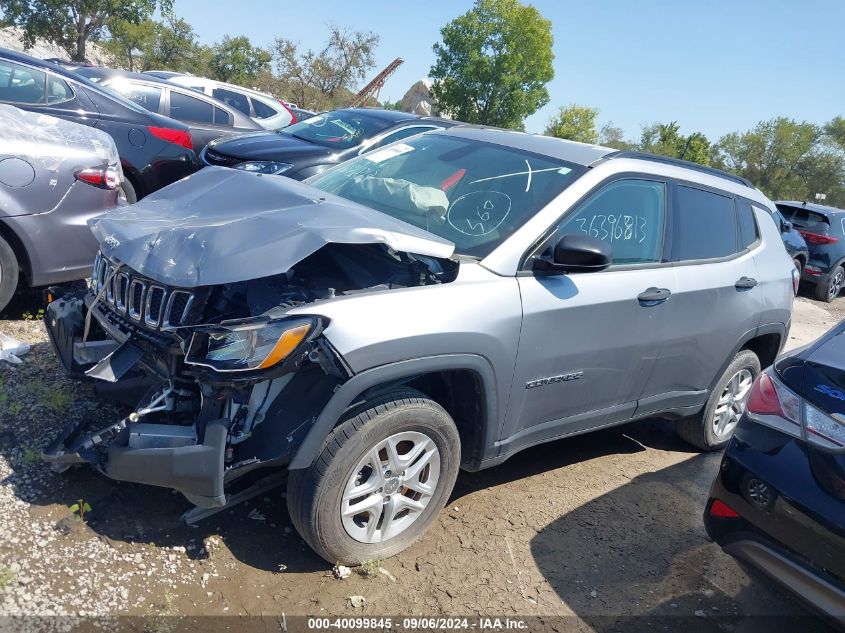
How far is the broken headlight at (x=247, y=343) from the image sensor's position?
2502 mm

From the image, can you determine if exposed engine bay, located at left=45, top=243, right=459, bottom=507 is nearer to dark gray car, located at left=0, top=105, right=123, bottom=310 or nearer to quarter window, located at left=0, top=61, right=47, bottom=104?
dark gray car, located at left=0, top=105, right=123, bottom=310

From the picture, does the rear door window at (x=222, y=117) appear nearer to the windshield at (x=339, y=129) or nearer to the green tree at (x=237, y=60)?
the windshield at (x=339, y=129)

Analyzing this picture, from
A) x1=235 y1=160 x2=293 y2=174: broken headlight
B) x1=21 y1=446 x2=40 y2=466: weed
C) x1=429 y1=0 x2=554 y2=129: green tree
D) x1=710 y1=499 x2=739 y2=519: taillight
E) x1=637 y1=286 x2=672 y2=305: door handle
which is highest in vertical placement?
x1=429 y1=0 x2=554 y2=129: green tree

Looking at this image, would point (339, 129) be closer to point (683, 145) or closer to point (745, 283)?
point (745, 283)

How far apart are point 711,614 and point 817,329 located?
8.36m

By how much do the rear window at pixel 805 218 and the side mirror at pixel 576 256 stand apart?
38.9 feet

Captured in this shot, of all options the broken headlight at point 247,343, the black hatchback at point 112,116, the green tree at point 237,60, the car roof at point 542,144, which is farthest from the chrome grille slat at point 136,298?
the green tree at point 237,60

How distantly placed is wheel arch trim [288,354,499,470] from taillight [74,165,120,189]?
9.24 ft

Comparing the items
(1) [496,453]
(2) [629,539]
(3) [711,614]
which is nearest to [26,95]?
(1) [496,453]

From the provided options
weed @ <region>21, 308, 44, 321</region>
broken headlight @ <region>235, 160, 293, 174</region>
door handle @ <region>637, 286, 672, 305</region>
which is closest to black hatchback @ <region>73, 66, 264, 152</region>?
broken headlight @ <region>235, 160, 293, 174</region>

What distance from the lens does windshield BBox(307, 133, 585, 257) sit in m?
3.39

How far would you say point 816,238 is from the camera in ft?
42.4

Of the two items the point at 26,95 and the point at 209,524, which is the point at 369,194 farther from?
the point at 26,95

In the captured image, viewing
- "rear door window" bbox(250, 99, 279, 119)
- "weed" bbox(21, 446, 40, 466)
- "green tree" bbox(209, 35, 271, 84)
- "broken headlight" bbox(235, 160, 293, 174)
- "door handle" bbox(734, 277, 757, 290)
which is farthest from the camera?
"green tree" bbox(209, 35, 271, 84)
